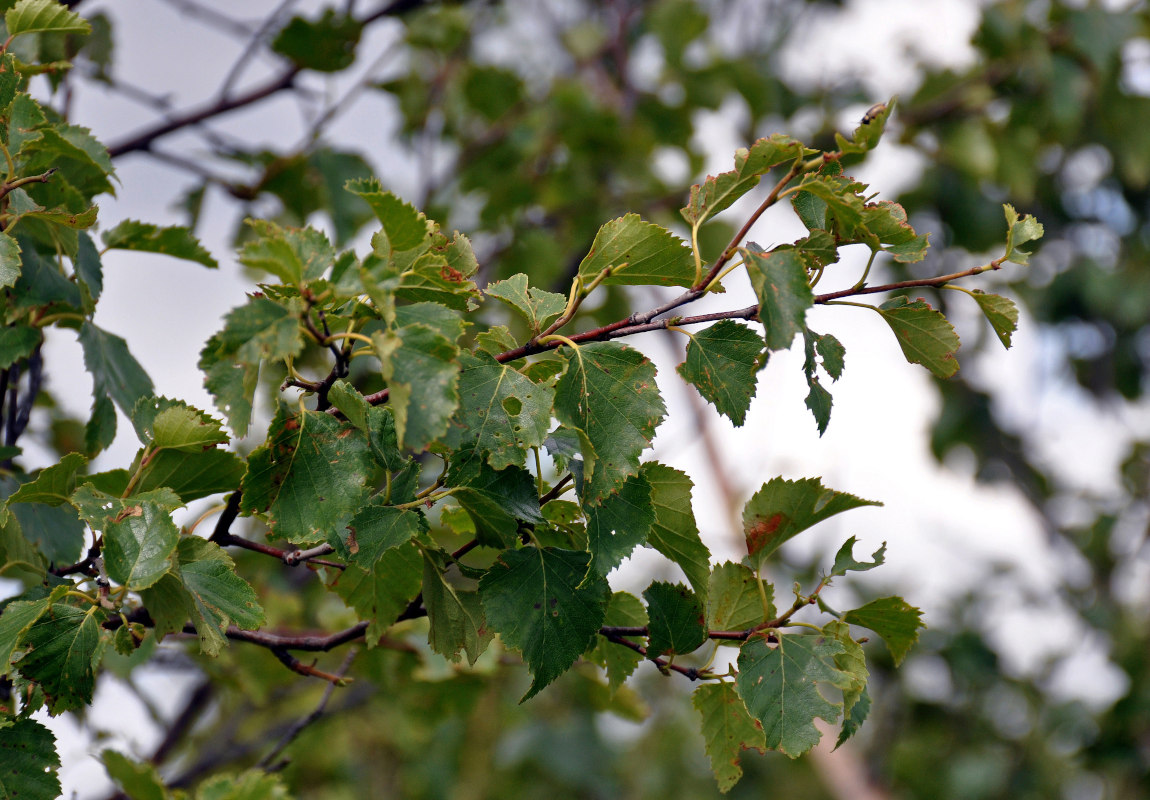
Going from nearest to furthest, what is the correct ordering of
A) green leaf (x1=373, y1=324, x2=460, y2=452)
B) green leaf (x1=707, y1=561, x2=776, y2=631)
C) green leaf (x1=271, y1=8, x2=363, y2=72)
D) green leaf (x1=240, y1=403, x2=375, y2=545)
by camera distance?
green leaf (x1=373, y1=324, x2=460, y2=452), green leaf (x1=240, y1=403, x2=375, y2=545), green leaf (x1=707, y1=561, x2=776, y2=631), green leaf (x1=271, y1=8, x2=363, y2=72)

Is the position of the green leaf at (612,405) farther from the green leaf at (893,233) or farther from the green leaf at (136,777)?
the green leaf at (136,777)

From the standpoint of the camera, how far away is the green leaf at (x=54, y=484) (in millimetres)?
636

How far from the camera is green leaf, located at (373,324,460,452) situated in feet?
1.60

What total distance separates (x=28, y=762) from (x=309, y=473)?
1.01ft

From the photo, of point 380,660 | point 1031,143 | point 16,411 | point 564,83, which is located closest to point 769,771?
point 1031,143

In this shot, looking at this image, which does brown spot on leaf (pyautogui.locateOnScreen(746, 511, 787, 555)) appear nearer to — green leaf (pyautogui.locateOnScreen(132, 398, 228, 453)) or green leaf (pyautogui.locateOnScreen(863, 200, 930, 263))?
green leaf (pyautogui.locateOnScreen(863, 200, 930, 263))

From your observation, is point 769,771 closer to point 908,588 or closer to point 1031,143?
point 908,588

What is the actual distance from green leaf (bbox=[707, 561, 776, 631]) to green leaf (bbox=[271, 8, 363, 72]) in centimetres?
131

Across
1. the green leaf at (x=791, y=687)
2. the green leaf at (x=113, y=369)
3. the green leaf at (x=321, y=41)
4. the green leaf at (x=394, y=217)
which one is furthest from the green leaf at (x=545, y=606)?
the green leaf at (x=321, y=41)

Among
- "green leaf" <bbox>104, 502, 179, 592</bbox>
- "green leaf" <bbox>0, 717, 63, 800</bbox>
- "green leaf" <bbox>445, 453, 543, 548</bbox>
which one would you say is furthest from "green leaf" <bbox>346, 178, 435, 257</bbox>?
"green leaf" <bbox>0, 717, 63, 800</bbox>

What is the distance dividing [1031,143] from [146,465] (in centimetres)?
286

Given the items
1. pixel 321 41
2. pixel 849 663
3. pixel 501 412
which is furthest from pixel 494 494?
pixel 321 41

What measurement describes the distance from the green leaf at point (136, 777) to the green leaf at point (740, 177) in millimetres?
617

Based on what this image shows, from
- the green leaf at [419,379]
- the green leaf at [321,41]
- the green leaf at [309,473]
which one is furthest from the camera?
the green leaf at [321,41]
